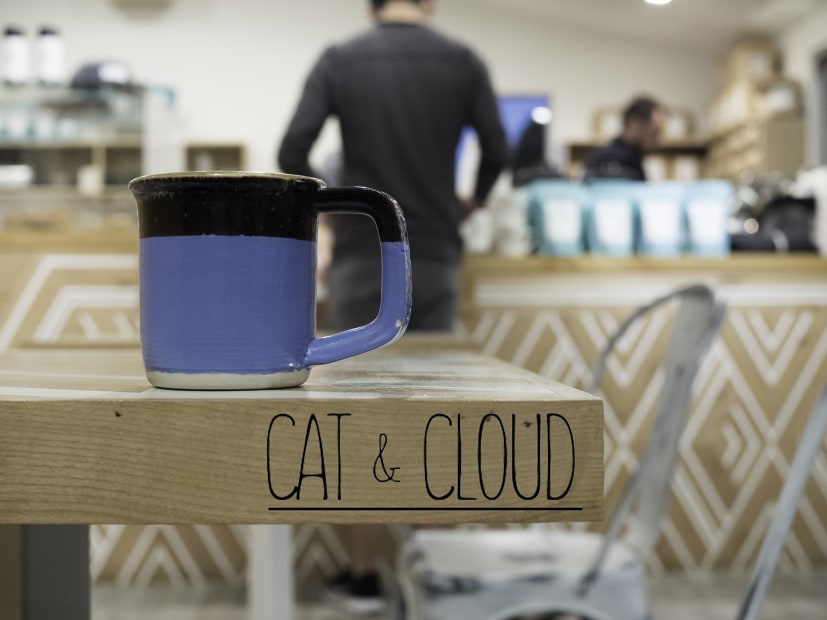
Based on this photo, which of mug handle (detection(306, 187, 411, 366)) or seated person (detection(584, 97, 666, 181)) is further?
seated person (detection(584, 97, 666, 181))

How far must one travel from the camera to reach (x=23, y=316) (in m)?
2.45

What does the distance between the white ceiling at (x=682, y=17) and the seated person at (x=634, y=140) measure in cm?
227

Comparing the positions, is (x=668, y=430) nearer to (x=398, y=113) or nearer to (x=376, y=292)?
(x=376, y=292)

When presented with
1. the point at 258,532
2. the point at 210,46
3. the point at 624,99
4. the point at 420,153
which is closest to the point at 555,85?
the point at 624,99

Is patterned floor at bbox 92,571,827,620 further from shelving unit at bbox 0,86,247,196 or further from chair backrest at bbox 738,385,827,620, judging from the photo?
chair backrest at bbox 738,385,827,620

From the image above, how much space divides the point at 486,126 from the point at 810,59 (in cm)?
494

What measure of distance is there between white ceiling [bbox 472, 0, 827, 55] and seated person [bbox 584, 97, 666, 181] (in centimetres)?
227

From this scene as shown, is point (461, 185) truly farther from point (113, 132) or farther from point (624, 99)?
point (113, 132)

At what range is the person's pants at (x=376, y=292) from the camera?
1987 millimetres

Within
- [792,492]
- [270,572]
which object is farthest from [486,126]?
[792,492]

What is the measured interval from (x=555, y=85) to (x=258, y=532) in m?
6.62

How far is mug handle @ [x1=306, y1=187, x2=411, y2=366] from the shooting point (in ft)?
1.74

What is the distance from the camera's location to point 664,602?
7.70ft

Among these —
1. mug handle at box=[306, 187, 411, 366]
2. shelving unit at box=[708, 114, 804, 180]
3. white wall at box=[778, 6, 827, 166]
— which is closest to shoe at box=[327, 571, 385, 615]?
mug handle at box=[306, 187, 411, 366]
